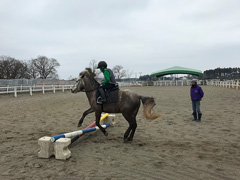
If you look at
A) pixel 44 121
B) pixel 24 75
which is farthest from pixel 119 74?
pixel 44 121

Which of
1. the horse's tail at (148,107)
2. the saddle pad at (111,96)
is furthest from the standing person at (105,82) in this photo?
the horse's tail at (148,107)

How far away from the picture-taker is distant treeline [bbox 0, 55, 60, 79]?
49094 millimetres

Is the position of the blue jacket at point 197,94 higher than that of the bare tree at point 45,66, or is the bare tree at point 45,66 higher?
the bare tree at point 45,66

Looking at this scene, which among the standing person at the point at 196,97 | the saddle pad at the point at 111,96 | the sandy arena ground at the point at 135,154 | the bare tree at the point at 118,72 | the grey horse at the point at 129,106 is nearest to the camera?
the sandy arena ground at the point at 135,154

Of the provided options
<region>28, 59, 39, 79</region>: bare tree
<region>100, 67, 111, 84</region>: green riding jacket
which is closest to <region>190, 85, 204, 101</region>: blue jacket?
<region>100, 67, 111, 84</region>: green riding jacket

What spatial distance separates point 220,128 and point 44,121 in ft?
23.4

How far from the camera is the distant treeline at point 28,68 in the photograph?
4909cm

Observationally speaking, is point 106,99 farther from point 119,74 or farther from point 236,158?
point 119,74

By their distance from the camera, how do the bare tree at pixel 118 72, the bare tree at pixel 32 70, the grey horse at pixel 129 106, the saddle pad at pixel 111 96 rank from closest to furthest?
the grey horse at pixel 129 106
the saddle pad at pixel 111 96
the bare tree at pixel 32 70
the bare tree at pixel 118 72

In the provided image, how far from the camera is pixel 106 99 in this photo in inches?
186

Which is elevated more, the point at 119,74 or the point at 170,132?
the point at 119,74

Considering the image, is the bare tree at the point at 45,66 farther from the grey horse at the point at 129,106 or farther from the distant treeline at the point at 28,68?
the grey horse at the point at 129,106

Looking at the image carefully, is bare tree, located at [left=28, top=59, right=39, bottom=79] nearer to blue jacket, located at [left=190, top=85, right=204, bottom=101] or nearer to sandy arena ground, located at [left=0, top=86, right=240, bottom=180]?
sandy arena ground, located at [left=0, top=86, right=240, bottom=180]

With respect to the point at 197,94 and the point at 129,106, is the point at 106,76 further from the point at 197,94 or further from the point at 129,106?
the point at 197,94
